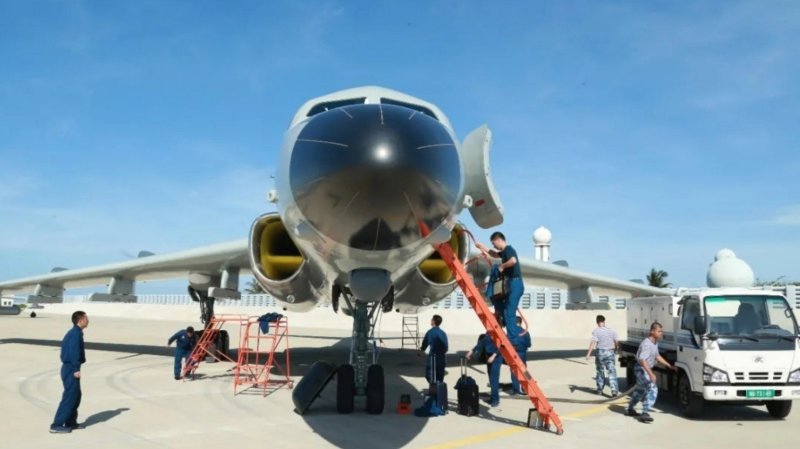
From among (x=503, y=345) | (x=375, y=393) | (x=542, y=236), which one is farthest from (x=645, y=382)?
Answer: (x=542, y=236)

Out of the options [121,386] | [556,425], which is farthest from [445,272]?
A: [121,386]

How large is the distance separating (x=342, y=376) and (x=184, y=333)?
489 cm

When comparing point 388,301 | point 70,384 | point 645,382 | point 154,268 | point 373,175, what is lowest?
point 70,384

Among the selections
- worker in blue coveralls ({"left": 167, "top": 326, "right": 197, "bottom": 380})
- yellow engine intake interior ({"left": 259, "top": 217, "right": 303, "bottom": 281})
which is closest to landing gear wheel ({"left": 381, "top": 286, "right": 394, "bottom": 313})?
yellow engine intake interior ({"left": 259, "top": 217, "right": 303, "bottom": 281})

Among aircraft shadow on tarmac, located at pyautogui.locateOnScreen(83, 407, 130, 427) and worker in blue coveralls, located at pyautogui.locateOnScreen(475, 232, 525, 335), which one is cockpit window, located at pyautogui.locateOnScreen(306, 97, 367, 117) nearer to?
worker in blue coveralls, located at pyautogui.locateOnScreen(475, 232, 525, 335)

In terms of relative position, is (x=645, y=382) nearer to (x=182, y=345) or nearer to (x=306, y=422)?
(x=306, y=422)

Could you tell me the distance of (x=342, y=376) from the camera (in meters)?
7.56

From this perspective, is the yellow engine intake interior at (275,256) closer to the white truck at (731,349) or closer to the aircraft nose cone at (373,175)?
the aircraft nose cone at (373,175)

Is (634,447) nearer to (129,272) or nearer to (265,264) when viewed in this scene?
(265,264)

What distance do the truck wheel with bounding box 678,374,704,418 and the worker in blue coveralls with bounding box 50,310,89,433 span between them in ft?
24.8

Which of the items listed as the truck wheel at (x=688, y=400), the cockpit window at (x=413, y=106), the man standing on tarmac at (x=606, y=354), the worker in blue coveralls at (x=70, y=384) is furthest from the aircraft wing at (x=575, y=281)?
the worker in blue coveralls at (x=70, y=384)

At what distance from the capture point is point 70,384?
650cm

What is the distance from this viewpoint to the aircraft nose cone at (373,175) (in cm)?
456

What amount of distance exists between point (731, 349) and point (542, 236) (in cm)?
2410
